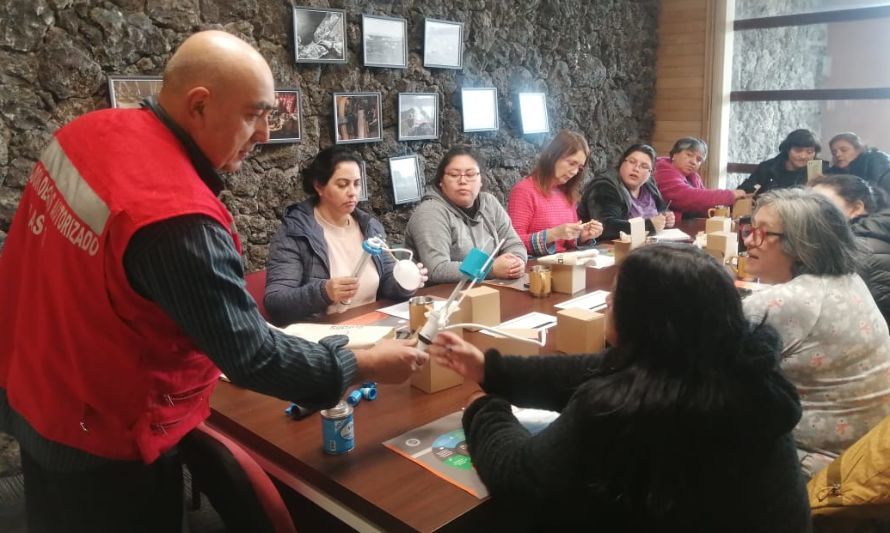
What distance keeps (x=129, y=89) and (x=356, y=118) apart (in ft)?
4.13

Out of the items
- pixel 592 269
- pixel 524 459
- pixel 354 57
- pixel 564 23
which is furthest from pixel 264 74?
pixel 564 23

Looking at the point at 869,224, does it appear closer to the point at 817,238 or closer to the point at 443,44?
the point at 817,238

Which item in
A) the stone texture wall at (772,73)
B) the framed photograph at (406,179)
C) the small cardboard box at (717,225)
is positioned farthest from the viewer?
the stone texture wall at (772,73)

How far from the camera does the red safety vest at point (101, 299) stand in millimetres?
1039

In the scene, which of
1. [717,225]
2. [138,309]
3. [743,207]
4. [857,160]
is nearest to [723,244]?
[717,225]

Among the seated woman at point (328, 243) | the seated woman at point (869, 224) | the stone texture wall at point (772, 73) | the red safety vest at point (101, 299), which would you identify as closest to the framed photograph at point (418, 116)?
the seated woman at point (328, 243)

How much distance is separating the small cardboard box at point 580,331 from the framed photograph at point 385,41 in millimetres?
2513

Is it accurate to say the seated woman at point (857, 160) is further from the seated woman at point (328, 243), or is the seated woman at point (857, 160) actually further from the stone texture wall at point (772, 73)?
the seated woman at point (328, 243)

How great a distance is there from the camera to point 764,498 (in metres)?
1.04

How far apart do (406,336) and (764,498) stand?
1.04 m

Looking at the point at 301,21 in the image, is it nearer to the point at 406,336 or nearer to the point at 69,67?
the point at 69,67

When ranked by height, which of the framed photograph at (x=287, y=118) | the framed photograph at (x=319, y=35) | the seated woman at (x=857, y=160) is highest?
the framed photograph at (x=319, y=35)

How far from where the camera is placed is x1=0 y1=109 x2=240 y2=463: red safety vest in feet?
3.41

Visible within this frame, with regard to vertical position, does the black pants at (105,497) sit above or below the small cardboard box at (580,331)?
below
